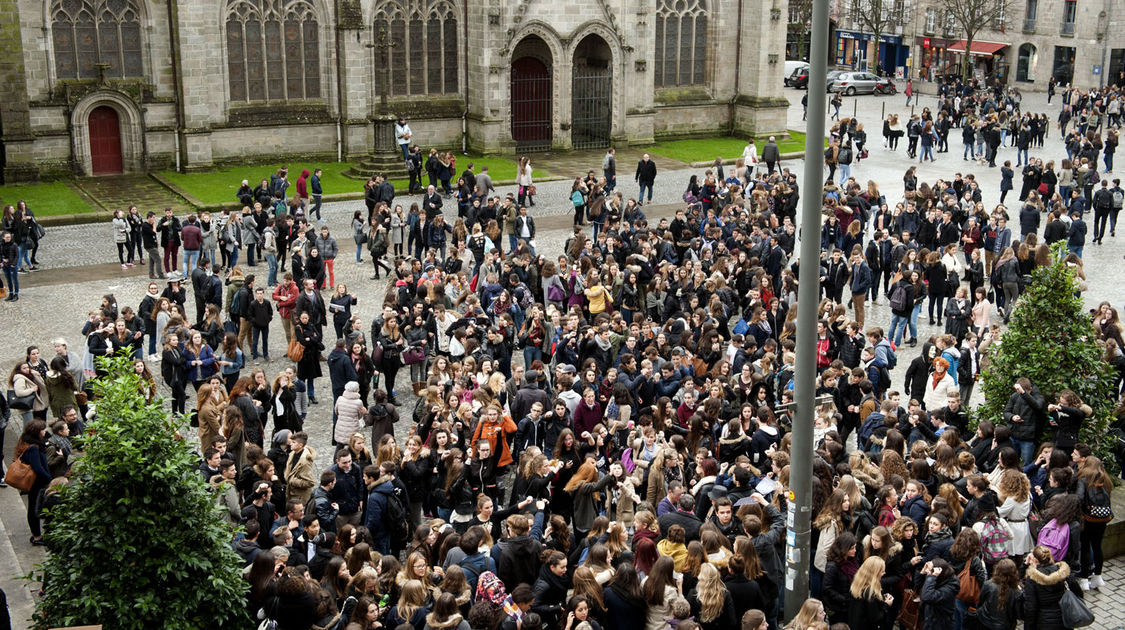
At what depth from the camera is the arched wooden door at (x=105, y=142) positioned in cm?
3762

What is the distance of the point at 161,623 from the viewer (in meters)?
10.2

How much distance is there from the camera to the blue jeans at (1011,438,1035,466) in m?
15.8

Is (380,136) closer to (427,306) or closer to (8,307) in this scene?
(8,307)

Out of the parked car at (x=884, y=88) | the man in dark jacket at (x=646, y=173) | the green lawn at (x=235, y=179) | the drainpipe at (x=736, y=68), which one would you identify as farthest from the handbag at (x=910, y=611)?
the parked car at (x=884, y=88)

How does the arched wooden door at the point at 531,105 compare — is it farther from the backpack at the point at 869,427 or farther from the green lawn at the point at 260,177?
the backpack at the point at 869,427

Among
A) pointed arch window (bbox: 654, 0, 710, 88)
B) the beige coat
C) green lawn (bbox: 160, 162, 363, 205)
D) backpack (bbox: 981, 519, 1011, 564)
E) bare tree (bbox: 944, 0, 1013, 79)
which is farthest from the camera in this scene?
bare tree (bbox: 944, 0, 1013, 79)

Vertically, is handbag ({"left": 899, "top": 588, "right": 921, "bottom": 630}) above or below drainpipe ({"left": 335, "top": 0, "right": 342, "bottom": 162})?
below

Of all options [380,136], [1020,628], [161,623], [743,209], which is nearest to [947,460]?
[1020,628]

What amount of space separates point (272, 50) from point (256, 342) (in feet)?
63.6

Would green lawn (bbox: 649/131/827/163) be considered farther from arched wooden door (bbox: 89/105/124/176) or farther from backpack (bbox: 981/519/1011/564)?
backpack (bbox: 981/519/1011/564)

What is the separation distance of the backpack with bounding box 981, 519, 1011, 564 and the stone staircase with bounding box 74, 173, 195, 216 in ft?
86.1

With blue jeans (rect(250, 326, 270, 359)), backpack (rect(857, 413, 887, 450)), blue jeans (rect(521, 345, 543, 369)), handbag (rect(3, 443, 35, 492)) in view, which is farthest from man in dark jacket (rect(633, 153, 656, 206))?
handbag (rect(3, 443, 35, 492))

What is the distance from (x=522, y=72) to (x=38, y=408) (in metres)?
28.6

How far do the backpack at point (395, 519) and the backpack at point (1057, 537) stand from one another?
7.00 meters
